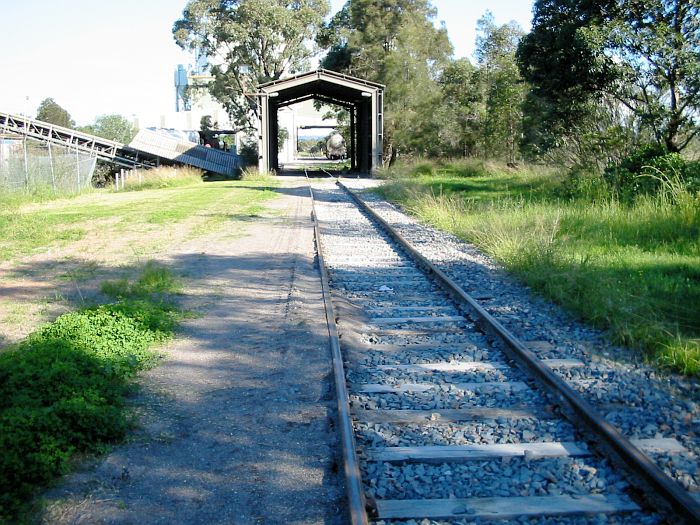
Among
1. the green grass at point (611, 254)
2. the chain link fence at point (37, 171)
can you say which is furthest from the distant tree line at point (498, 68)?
the chain link fence at point (37, 171)

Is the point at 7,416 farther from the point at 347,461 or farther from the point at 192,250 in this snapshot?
the point at 192,250

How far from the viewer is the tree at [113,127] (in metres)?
89.4

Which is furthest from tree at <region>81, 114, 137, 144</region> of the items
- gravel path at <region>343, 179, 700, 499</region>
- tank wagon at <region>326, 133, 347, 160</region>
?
gravel path at <region>343, 179, 700, 499</region>

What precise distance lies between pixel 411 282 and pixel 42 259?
6834mm

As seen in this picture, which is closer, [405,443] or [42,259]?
[405,443]

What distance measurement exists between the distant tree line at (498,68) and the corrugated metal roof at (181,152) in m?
6.46

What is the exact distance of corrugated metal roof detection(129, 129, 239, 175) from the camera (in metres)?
49.3

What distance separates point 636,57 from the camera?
61.4 ft

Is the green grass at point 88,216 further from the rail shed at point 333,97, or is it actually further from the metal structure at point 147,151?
the metal structure at point 147,151

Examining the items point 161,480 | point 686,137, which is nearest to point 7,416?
point 161,480

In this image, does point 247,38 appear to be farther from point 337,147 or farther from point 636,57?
point 636,57

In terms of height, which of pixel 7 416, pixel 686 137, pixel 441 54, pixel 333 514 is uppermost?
pixel 441 54

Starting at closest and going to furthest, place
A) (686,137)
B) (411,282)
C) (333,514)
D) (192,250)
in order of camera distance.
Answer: (333,514), (411,282), (192,250), (686,137)

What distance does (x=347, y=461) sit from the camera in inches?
164
